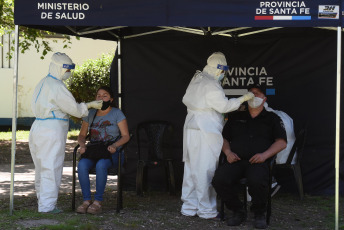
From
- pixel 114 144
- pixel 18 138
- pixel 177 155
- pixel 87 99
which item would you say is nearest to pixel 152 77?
pixel 177 155

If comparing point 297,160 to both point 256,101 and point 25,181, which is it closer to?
point 256,101

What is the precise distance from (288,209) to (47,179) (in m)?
2.68

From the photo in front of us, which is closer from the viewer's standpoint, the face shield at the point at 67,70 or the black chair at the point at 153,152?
the face shield at the point at 67,70

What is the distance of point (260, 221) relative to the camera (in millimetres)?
6293

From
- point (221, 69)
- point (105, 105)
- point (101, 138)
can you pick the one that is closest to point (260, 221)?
point (221, 69)

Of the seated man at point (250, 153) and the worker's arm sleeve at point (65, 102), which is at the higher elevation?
the worker's arm sleeve at point (65, 102)

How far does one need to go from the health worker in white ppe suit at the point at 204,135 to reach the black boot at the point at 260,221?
505 mm

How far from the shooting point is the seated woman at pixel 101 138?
688cm

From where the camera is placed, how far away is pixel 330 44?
8.05 metres

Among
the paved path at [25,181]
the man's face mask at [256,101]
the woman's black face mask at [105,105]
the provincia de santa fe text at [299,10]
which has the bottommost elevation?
the paved path at [25,181]

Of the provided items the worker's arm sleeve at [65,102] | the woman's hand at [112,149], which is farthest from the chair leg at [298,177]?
→ the worker's arm sleeve at [65,102]

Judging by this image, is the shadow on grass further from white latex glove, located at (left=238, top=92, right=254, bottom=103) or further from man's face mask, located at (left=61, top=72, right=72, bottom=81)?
man's face mask, located at (left=61, top=72, right=72, bottom=81)

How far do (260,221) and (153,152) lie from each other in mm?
2471

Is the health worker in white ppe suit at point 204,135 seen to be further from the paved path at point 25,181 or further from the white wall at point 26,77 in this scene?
the white wall at point 26,77
